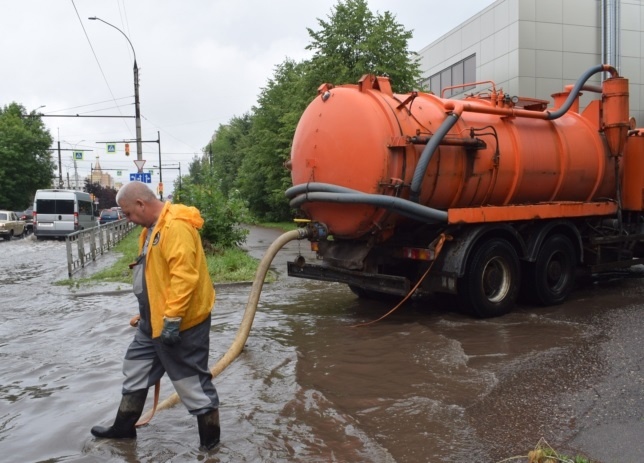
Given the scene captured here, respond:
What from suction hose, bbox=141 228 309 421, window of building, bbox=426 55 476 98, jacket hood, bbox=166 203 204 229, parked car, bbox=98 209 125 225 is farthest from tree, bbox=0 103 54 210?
jacket hood, bbox=166 203 204 229

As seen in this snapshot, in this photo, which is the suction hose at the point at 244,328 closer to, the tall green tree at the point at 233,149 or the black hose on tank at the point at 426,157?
the black hose on tank at the point at 426,157

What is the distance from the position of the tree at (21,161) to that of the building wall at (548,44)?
3521 centimetres

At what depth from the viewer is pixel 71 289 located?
11516 mm

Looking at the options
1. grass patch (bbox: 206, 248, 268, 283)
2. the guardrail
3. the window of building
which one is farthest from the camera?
the window of building

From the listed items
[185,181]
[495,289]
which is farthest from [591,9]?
[495,289]

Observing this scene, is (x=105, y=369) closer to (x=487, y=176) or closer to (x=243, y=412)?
(x=243, y=412)

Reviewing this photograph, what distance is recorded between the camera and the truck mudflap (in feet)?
23.6

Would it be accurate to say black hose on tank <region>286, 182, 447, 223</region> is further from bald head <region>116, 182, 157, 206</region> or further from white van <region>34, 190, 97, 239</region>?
white van <region>34, 190, 97, 239</region>

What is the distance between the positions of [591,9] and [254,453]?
97.1 feet

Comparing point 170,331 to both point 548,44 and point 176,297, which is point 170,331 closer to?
point 176,297

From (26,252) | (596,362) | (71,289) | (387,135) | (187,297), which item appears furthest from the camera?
(26,252)

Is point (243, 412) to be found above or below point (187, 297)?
below

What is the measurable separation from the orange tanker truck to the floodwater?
23.7 inches

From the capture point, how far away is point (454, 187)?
7.47 m
